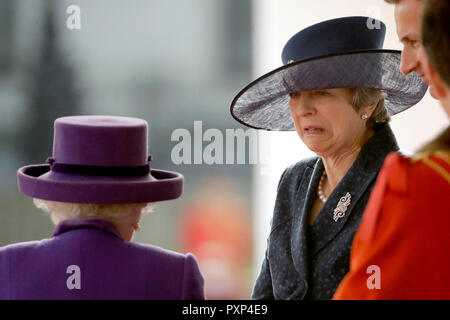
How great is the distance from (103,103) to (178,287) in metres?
3.79

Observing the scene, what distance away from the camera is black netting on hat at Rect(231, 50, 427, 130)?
4.89 feet

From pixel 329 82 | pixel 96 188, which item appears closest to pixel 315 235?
pixel 329 82

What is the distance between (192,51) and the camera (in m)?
5.00

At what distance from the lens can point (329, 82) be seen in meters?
1.54

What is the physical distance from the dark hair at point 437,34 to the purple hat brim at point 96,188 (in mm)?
550

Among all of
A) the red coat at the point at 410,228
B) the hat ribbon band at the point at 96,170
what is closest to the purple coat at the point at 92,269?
the hat ribbon band at the point at 96,170

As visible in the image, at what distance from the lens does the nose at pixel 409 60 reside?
4.04 ft

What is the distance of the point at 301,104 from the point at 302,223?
0.95 feet

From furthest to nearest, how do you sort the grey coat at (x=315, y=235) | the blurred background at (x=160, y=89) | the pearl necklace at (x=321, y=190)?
the blurred background at (x=160, y=89), the pearl necklace at (x=321, y=190), the grey coat at (x=315, y=235)

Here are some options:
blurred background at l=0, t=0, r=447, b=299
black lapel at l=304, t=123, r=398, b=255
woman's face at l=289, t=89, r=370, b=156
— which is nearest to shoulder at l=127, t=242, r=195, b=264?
black lapel at l=304, t=123, r=398, b=255

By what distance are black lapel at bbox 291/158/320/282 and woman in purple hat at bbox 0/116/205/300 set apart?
40cm

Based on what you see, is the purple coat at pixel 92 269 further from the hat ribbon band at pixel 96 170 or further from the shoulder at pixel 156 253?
the hat ribbon band at pixel 96 170
